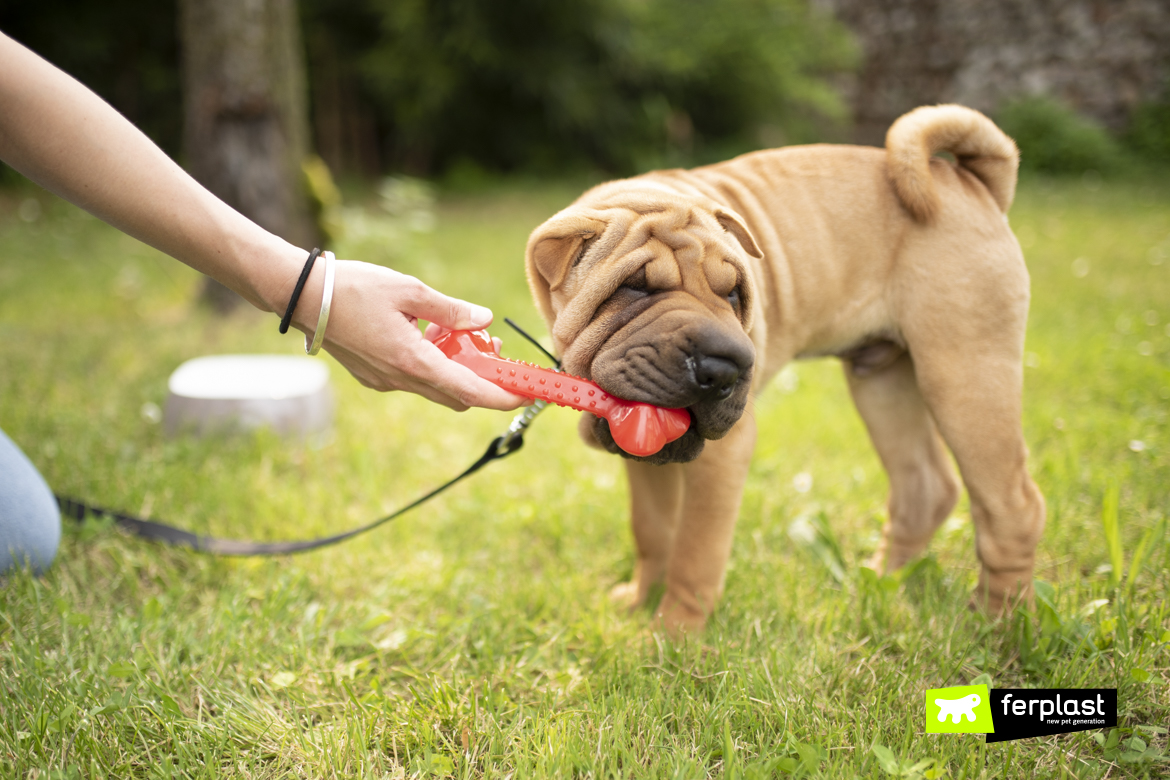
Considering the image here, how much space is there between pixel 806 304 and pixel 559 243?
870 mm

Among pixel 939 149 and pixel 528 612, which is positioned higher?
pixel 939 149

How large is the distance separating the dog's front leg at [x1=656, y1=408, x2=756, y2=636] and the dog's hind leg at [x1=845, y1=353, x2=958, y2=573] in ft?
2.29

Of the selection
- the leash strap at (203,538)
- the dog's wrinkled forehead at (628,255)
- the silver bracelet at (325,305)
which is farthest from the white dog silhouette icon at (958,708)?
the silver bracelet at (325,305)

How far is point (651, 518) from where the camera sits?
240 centimetres

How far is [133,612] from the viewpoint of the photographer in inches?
90.0

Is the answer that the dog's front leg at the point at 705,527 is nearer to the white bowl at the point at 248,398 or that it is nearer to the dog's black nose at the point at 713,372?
the dog's black nose at the point at 713,372

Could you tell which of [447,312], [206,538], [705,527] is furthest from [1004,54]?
[206,538]

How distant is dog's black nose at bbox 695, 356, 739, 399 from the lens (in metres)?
1.66

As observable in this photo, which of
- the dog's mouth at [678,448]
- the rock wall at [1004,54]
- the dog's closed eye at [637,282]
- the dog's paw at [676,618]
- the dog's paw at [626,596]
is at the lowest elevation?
the rock wall at [1004,54]

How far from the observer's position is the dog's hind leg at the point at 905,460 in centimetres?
261

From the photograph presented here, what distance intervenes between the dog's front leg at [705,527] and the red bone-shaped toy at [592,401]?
0.36 meters

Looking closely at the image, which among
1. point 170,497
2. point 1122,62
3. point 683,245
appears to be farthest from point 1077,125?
point 170,497

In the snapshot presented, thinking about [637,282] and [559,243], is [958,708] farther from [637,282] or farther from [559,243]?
[559,243]

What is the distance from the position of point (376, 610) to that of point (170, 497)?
1.18 m
